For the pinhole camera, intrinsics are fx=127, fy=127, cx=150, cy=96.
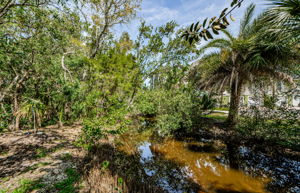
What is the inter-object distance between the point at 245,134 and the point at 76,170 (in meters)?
8.39

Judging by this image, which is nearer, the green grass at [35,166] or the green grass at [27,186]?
the green grass at [27,186]

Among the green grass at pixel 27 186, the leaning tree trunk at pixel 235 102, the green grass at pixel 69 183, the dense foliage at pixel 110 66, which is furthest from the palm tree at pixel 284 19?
the green grass at pixel 27 186

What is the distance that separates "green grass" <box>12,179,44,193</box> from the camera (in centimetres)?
289

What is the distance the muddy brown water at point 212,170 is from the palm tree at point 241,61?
11.5ft

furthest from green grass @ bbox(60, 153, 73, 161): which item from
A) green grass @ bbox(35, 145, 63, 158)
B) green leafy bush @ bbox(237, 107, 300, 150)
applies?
green leafy bush @ bbox(237, 107, 300, 150)

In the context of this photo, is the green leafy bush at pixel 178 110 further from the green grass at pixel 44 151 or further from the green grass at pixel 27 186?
the green grass at pixel 27 186

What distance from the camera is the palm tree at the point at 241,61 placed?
6.89 m

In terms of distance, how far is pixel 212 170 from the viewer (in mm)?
5062

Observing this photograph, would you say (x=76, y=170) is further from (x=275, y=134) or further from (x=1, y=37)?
(x=275, y=134)

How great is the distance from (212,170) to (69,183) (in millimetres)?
4945

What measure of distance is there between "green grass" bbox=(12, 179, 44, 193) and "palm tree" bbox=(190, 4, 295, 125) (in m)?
9.67

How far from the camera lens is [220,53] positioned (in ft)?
28.9

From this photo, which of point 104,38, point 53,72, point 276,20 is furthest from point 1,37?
point 276,20

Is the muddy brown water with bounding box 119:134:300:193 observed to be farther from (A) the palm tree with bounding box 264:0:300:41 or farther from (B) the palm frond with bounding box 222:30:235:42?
(B) the palm frond with bounding box 222:30:235:42
